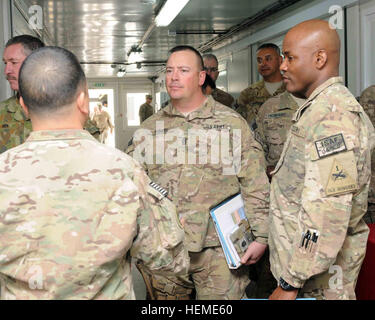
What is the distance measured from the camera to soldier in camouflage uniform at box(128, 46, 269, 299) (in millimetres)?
2268

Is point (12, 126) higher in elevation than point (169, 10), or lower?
lower

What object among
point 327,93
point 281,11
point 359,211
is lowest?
point 359,211

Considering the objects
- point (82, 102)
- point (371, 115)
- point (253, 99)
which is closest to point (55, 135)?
point (82, 102)

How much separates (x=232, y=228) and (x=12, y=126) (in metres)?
1.45

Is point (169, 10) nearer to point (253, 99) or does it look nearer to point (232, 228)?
point (253, 99)

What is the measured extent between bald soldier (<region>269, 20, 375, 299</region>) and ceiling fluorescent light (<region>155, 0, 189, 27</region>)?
4170mm

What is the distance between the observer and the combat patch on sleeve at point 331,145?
1.48m

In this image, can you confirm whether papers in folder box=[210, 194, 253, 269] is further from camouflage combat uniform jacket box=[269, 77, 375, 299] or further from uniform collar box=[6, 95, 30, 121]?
uniform collar box=[6, 95, 30, 121]

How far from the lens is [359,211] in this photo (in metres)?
1.63

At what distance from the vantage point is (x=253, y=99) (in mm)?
4512

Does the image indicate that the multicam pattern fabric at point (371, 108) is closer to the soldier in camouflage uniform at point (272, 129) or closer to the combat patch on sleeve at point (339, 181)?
the soldier in camouflage uniform at point (272, 129)

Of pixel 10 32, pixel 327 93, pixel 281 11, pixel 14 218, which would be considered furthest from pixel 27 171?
pixel 281 11

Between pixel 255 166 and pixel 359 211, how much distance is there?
0.76 m
